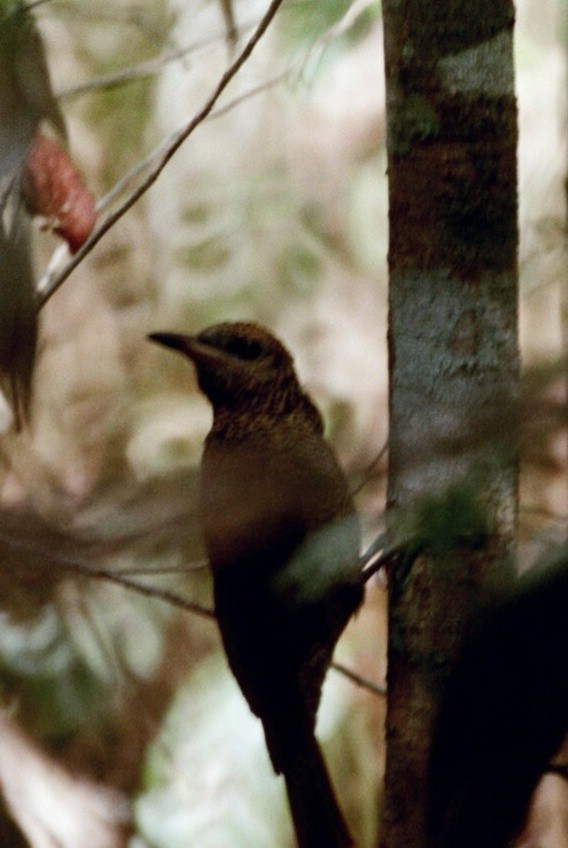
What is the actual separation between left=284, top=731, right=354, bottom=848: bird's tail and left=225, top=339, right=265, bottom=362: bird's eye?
42 cm

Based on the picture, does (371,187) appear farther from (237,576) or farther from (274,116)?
(237,576)

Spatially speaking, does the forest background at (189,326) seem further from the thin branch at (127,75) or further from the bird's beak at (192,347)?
the bird's beak at (192,347)

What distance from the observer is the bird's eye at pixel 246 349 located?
122 centimetres

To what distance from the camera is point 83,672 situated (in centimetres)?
197

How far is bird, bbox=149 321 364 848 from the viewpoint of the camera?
86 centimetres

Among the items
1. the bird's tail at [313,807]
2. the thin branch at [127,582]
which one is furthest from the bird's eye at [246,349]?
the bird's tail at [313,807]

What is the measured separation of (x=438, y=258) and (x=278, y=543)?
30cm

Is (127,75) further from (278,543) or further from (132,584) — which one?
(278,543)

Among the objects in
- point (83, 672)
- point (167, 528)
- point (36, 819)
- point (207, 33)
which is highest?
point (207, 33)

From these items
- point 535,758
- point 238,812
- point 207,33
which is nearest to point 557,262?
point 535,758

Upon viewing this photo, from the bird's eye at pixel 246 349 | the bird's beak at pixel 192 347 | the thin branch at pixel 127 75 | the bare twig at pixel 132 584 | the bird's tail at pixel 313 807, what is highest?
the thin branch at pixel 127 75

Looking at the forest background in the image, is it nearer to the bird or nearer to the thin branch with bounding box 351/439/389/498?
the bird

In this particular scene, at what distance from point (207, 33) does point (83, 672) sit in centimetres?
107

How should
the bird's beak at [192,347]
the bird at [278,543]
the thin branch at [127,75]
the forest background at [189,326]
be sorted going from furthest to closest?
the forest background at [189,326]
the thin branch at [127,75]
the bird's beak at [192,347]
the bird at [278,543]
